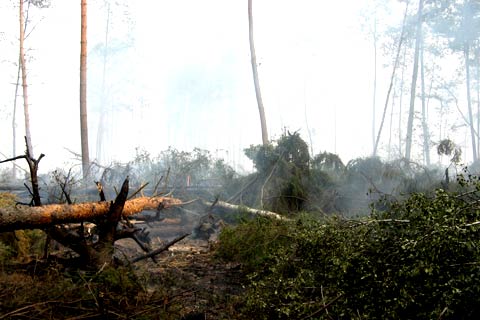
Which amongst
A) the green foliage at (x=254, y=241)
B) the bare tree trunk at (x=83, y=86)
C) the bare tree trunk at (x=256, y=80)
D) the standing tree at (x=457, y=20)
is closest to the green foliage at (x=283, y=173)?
the green foliage at (x=254, y=241)

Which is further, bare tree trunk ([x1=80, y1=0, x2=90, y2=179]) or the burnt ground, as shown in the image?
bare tree trunk ([x1=80, y1=0, x2=90, y2=179])

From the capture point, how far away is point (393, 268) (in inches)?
105

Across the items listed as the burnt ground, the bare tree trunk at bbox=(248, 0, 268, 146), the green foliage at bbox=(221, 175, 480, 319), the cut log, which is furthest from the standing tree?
the cut log

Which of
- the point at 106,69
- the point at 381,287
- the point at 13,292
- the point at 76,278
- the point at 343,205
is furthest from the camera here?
the point at 106,69

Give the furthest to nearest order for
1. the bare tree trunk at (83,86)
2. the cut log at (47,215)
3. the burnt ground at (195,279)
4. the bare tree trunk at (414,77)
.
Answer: the bare tree trunk at (414,77) < the bare tree trunk at (83,86) < the burnt ground at (195,279) < the cut log at (47,215)

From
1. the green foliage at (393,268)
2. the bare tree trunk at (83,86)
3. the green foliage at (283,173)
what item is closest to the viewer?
the green foliage at (393,268)

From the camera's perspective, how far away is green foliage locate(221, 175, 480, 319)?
2.36 m

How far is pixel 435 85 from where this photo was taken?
3053 cm

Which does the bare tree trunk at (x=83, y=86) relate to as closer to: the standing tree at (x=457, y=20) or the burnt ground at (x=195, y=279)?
the burnt ground at (x=195, y=279)

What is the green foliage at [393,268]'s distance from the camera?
2363 millimetres

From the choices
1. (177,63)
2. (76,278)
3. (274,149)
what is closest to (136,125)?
(177,63)

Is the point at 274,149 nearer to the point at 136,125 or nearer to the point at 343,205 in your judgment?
the point at 343,205

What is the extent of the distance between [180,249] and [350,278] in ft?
13.4

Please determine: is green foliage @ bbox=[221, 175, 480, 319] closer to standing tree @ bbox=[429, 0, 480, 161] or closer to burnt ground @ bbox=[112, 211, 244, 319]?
burnt ground @ bbox=[112, 211, 244, 319]
